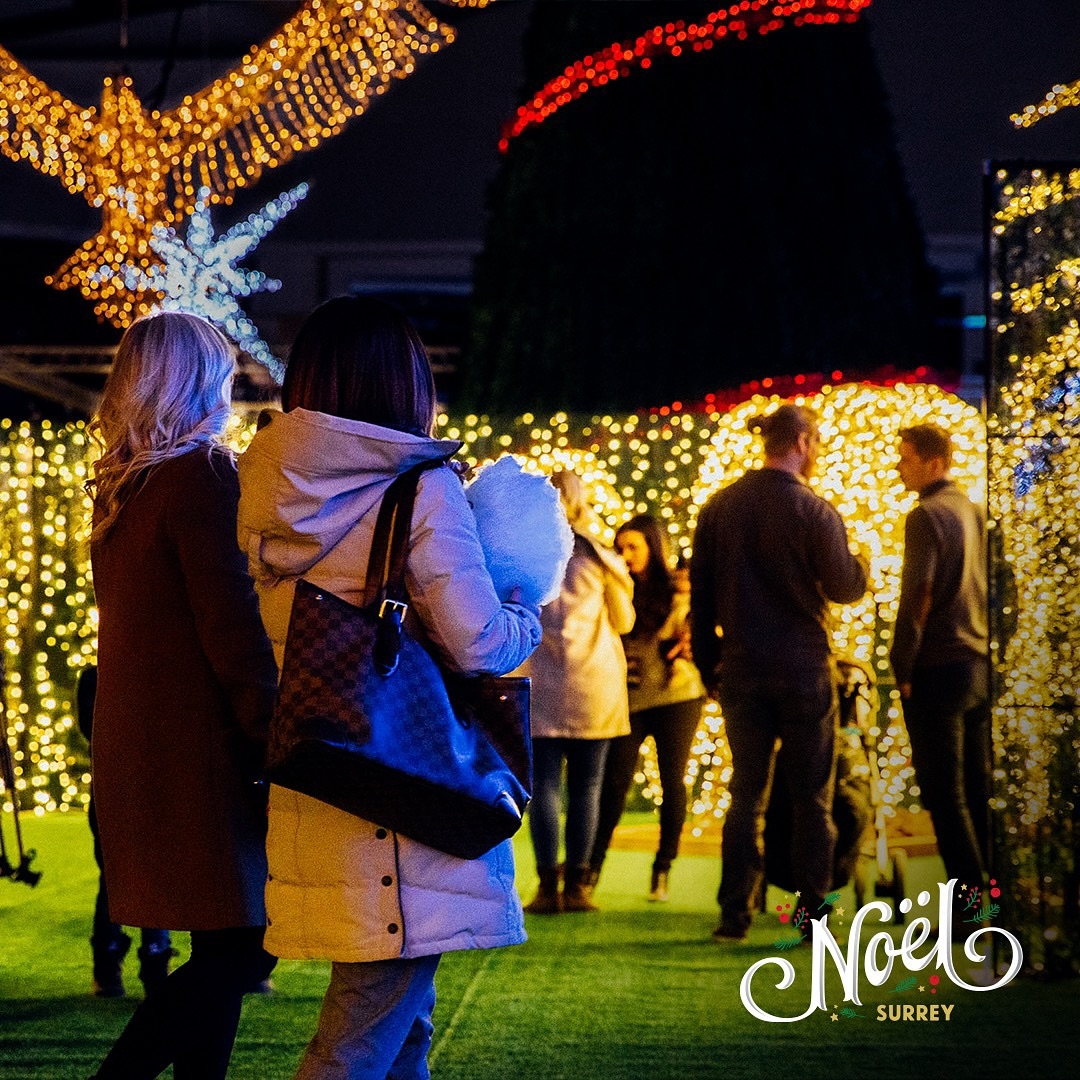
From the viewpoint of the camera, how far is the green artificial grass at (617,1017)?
12.1 ft

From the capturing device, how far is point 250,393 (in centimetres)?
1318

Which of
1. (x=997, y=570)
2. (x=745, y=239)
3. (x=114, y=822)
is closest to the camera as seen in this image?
(x=114, y=822)

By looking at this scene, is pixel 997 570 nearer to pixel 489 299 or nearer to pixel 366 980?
pixel 366 980

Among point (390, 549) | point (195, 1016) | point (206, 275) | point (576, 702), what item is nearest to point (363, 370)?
point (390, 549)

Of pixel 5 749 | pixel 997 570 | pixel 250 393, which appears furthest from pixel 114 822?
pixel 250 393

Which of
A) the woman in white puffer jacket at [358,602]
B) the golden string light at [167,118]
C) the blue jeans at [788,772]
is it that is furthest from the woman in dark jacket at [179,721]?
the golden string light at [167,118]

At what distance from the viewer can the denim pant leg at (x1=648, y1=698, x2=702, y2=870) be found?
6.16 metres

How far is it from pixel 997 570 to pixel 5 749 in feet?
10.2

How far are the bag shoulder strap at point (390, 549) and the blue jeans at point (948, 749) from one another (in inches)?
128

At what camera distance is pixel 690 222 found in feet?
28.8

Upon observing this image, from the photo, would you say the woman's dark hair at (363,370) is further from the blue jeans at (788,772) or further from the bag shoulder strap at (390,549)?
the blue jeans at (788,772)

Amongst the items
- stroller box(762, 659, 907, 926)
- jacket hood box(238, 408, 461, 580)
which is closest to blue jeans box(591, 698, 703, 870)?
stroller box(762, 659, 907, 926)

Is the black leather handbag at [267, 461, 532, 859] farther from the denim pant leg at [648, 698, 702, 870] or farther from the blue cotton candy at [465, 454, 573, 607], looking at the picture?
the denim pant leg at [648, 698, 702, 870]

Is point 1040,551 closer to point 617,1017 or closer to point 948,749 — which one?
point 948,749
